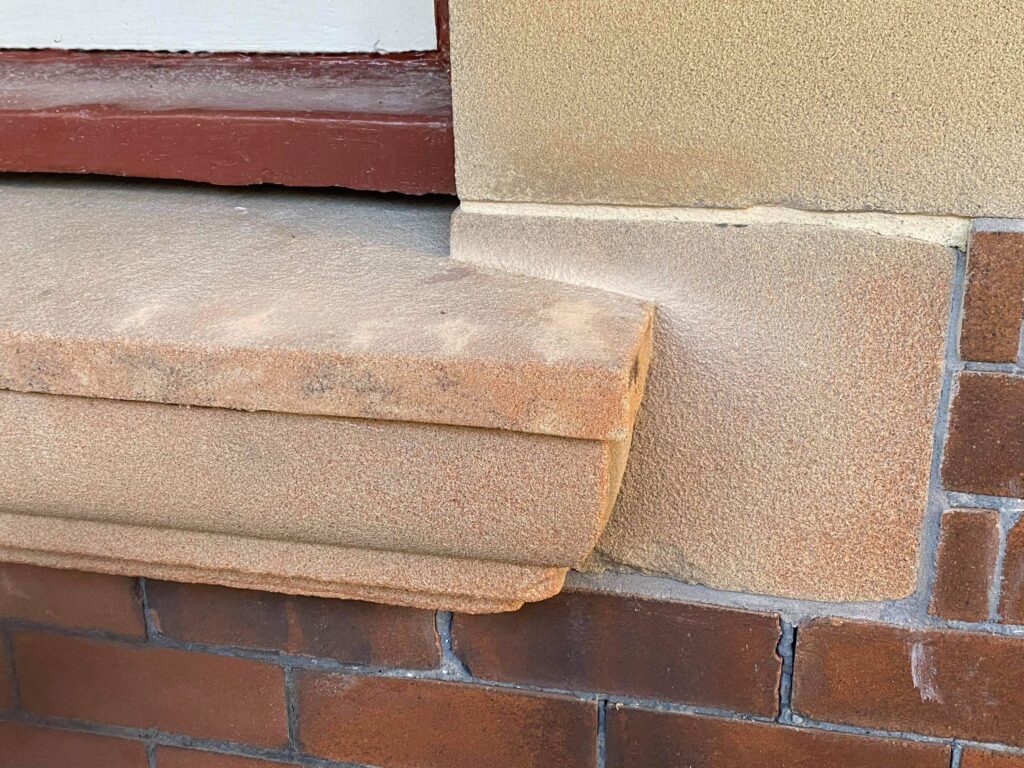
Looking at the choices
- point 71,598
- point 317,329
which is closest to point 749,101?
point 317,329

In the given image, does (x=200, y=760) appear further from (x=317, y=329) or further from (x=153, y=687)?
(x=317, y=329)

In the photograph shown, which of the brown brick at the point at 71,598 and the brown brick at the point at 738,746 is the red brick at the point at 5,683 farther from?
the brown brick at the point at 738,746

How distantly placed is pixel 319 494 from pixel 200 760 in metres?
0.43

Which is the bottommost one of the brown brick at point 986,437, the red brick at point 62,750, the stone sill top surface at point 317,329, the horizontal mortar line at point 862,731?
the red brick at point 62,750

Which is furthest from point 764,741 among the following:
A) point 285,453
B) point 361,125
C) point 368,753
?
point 361,125

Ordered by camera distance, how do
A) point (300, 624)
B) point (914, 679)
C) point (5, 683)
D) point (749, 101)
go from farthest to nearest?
1. point (5, 683)
2. point (300, 624)
3. point (914, 679)
4. point (749, 101)

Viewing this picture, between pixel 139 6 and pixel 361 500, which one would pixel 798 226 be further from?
pixel 139 6

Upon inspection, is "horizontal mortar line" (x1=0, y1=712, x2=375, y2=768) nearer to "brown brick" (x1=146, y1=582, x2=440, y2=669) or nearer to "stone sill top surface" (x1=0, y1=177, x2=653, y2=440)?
"brown brick" (x1=146, y1=582, x2=440, y2=669)

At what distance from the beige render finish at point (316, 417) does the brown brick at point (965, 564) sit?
256mm

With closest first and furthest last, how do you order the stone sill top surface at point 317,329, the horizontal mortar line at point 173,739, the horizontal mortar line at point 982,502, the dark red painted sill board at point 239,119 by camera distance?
1. the stone sill top surface at point 317,329
2. the horizontal mortar line at point 982,502
3. the dark red painted sill board at point 239,119
4. the horizontal mortar line at point 173,739

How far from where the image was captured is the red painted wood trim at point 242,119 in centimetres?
83

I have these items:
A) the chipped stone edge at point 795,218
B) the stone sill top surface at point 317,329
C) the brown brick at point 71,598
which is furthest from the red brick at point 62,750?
the chipped stone edge at point 795,218

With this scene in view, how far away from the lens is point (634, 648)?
0.83 m

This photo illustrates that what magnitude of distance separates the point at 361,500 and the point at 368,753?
1.14ft
